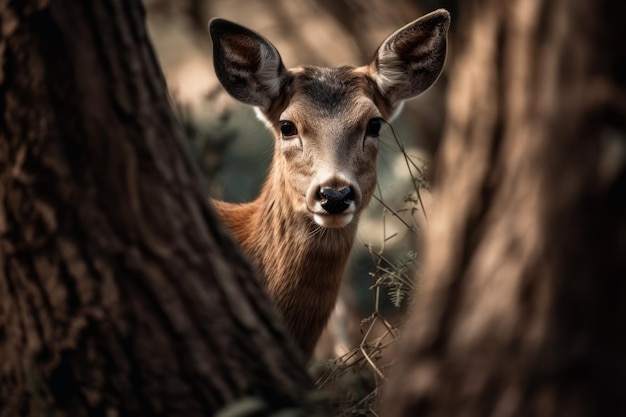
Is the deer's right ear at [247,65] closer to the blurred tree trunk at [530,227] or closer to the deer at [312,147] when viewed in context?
the deer at [312,147]

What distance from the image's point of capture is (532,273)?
8.01 feet

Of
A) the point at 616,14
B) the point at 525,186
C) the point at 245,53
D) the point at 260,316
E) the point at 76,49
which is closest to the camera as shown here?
the point at 616,14

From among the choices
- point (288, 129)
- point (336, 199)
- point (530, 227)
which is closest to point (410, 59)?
point (288, 129)

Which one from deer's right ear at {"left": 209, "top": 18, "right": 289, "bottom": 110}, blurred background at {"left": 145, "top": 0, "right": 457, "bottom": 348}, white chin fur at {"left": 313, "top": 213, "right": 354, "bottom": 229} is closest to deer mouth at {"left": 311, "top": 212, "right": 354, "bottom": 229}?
white chin fur at {"left": 313, "top": 213, "right": 354, "bottom": 229}

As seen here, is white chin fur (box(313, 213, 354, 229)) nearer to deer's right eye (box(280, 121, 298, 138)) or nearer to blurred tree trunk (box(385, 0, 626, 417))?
deer's right eye (box(280, 121, 298, 138))

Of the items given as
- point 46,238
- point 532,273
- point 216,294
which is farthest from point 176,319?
point 532,273

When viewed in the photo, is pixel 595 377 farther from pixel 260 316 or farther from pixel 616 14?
pixel 260 316

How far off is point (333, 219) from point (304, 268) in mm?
488

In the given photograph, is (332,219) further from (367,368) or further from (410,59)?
(410,59)

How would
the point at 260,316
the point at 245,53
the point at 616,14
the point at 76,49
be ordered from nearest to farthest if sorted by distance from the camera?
the point at 616,14 < the point at 76,49 < the point at 260,316 < the point at 245,53

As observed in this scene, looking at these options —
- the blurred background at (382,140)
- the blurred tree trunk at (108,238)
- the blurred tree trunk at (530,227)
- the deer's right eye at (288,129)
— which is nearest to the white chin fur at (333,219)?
the blurred background at (382,140)

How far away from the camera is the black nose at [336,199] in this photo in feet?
19.3

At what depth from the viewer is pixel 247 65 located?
22.4 ft

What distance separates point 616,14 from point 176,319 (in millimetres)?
1827
